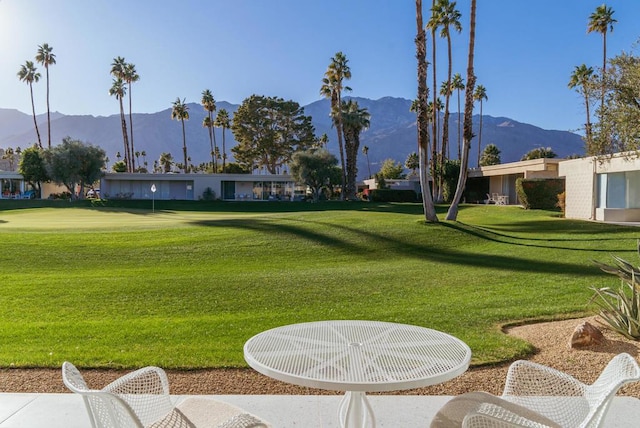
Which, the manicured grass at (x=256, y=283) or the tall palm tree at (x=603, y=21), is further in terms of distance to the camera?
the tall palm tree at (x=603, y=21)

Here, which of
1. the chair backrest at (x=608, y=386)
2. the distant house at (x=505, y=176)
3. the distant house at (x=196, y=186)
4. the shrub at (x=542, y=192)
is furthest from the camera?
the distant house at (x=196, y=186)

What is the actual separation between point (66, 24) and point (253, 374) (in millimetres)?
7604

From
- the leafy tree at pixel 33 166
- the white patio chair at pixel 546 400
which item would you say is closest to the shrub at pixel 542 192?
the white patio chair at pixel 546 400

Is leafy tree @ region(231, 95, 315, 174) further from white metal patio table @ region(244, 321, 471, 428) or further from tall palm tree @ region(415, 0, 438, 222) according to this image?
white metal patio table @ region(244, 321, 471, 428)

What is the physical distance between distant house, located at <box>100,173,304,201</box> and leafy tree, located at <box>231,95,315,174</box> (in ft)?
51.7

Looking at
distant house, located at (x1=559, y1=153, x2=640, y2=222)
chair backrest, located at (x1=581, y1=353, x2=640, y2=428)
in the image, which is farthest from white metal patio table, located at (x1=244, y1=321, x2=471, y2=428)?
distant house, located at (x1=559, y1=153, x2=640, y2=222)

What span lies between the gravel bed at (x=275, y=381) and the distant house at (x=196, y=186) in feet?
161

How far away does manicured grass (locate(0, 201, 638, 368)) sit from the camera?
6336mm

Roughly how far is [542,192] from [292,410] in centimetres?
3220

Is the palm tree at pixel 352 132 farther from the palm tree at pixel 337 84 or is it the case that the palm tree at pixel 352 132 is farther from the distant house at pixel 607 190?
the distant house at pixel 607 190

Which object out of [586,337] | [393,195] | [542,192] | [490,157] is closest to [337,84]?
[393,195]

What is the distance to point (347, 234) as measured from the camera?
18422mm

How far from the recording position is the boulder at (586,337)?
5.70 meters

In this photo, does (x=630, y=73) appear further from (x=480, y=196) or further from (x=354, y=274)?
(x=480, y=196)
